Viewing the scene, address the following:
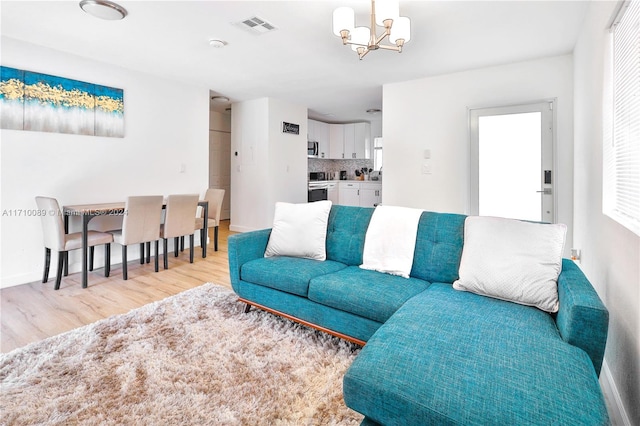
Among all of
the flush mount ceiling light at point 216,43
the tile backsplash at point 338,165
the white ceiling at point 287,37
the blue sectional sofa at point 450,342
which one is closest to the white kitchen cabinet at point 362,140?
the tile backsplash at point 338,165

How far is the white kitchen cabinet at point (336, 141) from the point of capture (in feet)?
26.4

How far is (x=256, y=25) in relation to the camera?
2.91m

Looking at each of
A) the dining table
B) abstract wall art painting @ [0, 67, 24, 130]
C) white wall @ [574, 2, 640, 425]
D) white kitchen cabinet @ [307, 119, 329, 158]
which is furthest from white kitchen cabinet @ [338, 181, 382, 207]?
abstract wall art painting @ [0, 67, 24, 130]

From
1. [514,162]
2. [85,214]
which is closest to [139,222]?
[85,214]

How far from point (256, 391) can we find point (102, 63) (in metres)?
4.09

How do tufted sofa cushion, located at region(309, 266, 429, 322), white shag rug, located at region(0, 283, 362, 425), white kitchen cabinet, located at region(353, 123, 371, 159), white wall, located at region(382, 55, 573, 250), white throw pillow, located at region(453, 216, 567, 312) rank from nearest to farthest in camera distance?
white shag rug, located at region(0, 283, 362, 425) → white throw pillow, located at region(453, 216, 567, 312) → tufted sofa cushion, located at region(309, 266, 429, 322) → white wall, located at region(382, 55, 573, 250) → white kitchen cabinet, located at region(353, 123, 371, 159)

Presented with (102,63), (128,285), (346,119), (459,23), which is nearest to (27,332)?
(128,285)

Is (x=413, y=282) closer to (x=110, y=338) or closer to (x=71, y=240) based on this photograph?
(x=110, y=338)

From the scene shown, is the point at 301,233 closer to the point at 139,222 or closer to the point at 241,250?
the point at 241,250

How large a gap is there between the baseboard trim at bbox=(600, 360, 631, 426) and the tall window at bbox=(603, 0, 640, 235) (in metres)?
0.81

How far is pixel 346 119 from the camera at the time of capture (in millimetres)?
7859

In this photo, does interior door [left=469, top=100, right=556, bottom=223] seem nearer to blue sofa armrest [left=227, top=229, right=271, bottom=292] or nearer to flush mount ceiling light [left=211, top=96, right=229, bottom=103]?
blue sofa armrest [left=227, top=229, right=271, bottom=292]

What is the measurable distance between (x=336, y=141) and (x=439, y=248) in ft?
20.7

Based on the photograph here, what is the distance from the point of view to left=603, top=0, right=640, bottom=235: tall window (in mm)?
1374
